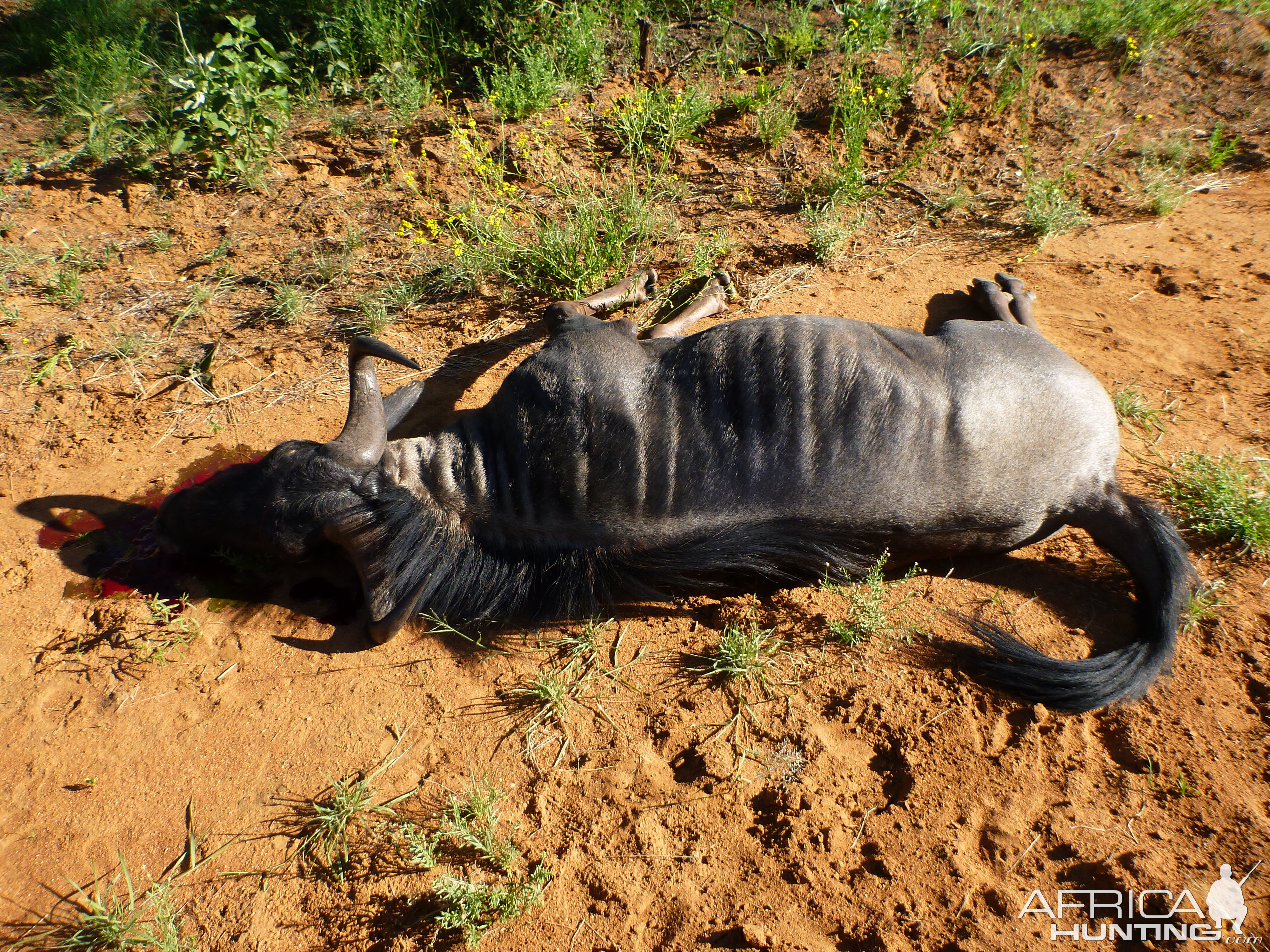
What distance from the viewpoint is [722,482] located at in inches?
116

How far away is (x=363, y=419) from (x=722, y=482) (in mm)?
1700

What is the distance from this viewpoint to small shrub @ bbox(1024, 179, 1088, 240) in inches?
174

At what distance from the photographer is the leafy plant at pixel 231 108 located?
16.2 feet

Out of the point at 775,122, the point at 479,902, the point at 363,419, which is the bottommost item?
the point at 479,902

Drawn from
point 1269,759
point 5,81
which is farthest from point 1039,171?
point 5,81

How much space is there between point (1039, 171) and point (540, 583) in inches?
173

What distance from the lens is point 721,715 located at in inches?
111

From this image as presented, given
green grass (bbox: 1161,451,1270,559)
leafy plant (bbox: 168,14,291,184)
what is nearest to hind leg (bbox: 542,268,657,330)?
leafy plant (bbox: 168,14,291,184)

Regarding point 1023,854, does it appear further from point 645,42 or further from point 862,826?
point 645,42

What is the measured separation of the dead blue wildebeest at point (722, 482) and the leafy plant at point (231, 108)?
8.98 ft

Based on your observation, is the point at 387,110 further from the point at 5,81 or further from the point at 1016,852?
the point at 1016,852

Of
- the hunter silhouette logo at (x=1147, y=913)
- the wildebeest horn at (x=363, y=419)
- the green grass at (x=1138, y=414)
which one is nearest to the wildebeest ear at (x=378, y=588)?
the wildebeest horn at (x=363, y=419)

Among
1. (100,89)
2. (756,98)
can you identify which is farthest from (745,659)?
(100,89)

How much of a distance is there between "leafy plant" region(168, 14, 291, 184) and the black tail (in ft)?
17.9
